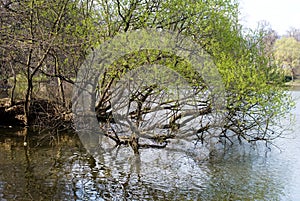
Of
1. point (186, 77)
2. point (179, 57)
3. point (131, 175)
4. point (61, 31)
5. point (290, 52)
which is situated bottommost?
point (131, 175)

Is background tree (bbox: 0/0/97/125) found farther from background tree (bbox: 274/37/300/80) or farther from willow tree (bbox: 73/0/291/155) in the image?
background tree (bbox: 274/37/300/80)

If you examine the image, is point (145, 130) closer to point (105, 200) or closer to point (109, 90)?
point (109, 90)

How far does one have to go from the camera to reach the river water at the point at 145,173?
4.57 meters

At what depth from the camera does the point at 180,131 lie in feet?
21.6

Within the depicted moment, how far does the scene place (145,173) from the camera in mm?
5379

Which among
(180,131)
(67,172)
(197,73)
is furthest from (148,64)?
(67,172)

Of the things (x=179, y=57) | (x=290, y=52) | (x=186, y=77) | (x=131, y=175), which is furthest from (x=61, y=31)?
(x=290, y=52)

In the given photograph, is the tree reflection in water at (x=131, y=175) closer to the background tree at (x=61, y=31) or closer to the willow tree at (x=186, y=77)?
the willow tree at (x=186, y=77)

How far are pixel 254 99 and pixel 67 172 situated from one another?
2.90 m

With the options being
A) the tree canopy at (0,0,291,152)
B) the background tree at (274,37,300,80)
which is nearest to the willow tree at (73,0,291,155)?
the tree canopy at (0,0,291,152)

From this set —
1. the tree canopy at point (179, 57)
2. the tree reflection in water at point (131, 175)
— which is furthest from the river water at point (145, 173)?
the tree canopy at point (179, 57)

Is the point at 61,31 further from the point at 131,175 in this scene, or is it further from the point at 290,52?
the point at 290,52

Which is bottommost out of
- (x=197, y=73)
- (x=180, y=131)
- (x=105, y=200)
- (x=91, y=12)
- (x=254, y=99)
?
(x=105, y=200)

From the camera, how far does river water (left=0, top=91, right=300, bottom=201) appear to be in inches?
180
